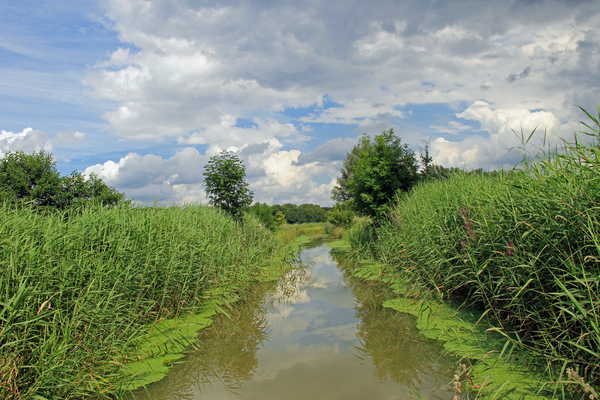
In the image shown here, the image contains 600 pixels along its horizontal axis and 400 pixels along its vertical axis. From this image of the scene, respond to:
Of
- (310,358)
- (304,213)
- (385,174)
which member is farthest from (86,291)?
(304,213)

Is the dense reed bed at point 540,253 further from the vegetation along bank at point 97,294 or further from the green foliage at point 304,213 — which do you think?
the green foliage at point 304,213

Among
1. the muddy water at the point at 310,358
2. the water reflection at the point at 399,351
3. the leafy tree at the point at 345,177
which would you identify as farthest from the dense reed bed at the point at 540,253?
the leafy tree at the point at 345,177

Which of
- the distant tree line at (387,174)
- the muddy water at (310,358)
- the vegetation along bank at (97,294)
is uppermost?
the distant tree line at (387,174)

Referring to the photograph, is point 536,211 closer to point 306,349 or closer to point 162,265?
point 306,349

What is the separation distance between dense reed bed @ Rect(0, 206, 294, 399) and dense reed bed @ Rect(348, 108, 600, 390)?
4732 millimetres

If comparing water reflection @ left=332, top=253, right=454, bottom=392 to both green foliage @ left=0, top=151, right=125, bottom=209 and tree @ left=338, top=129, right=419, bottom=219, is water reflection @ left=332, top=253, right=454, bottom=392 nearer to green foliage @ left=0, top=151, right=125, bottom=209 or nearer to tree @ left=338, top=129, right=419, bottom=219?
tree @ left=338, top=129, right=419, bottom=219

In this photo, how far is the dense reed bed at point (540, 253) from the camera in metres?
3.14

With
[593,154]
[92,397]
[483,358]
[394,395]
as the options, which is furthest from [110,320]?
[593,154]

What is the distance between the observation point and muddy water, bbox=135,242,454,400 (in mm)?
3887

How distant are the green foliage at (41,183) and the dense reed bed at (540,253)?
14979mm

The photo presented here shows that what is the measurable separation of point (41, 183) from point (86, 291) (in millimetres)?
16470

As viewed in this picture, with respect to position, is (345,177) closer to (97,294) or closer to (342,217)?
(342,217)

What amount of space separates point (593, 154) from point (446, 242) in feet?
8.74

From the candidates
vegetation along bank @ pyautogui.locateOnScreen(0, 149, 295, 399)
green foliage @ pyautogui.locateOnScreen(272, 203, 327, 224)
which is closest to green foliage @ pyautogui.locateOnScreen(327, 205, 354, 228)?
vegetation along bank @ pyautogui.locateOnScreen(0, 149, 295, 399)
